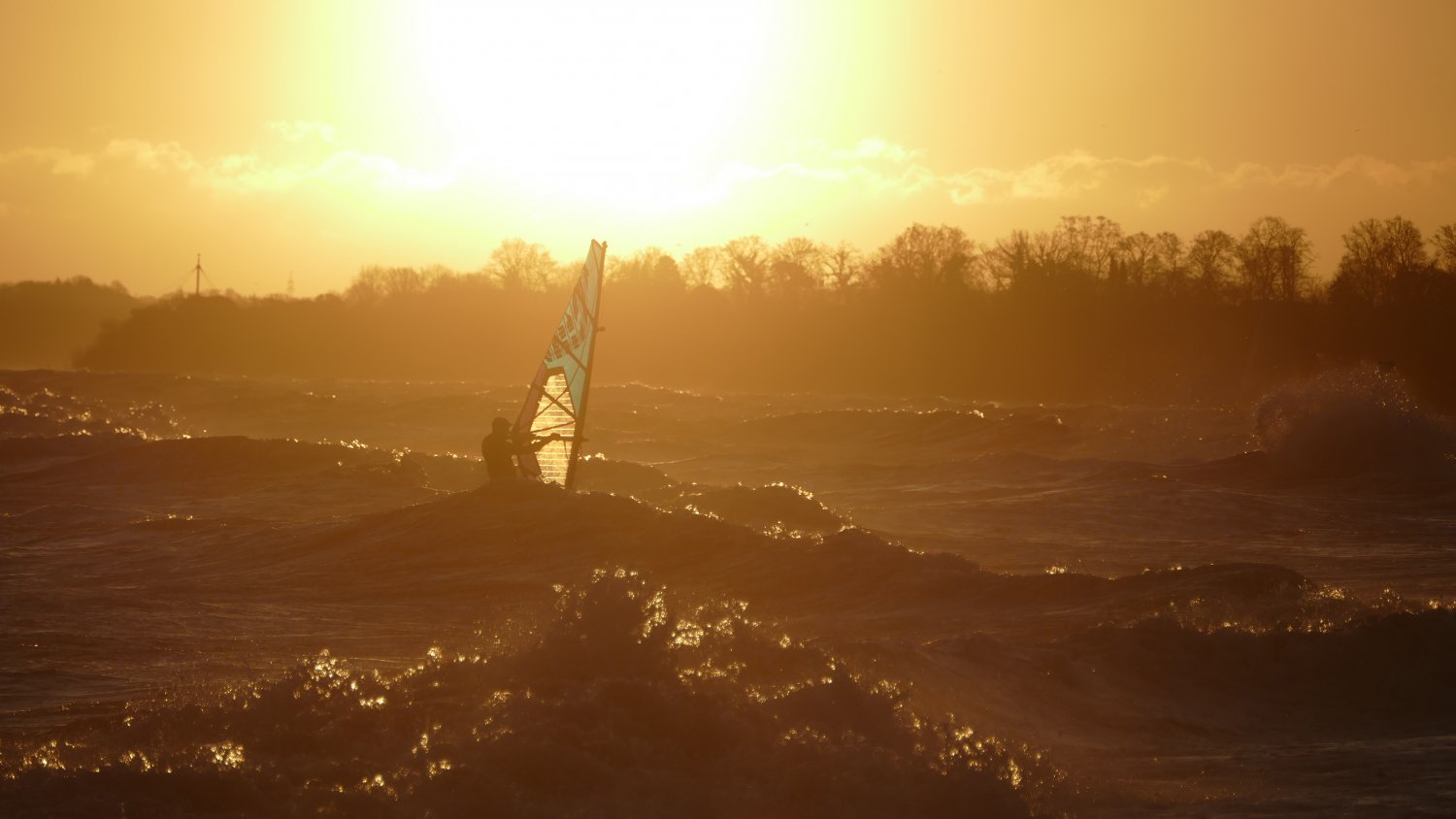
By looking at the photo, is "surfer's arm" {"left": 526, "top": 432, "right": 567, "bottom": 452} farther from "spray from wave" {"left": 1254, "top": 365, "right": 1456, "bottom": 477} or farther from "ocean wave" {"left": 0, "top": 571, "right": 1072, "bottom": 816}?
"spray from wave" {"left": 1254, "top": 365, "right": 1456, "bottom": 477}

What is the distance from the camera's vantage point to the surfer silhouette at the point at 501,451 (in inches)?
593

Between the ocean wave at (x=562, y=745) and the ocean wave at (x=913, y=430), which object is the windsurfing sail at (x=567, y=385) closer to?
the ocean wave at (x=562, y=745)

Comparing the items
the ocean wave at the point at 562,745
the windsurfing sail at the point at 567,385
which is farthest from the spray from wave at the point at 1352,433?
the ocean wave at the point at 562,745

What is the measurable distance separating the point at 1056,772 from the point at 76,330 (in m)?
102

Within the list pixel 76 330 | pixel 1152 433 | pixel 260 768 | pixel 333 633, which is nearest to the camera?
pixel 260 768

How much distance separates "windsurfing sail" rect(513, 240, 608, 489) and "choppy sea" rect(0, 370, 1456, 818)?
5.69ft

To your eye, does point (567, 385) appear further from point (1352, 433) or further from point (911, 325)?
point (911, 325)

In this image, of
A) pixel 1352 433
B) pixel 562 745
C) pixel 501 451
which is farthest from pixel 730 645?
pixel 1352 433

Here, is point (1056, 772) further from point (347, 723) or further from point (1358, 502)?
point (1358, 502)

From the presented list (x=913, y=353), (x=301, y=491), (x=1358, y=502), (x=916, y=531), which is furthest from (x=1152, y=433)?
(x=913, y=353)

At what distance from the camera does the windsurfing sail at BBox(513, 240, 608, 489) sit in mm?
16906

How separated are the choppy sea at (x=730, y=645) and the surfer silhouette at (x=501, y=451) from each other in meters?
0.32

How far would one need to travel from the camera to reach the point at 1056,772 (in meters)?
6.00

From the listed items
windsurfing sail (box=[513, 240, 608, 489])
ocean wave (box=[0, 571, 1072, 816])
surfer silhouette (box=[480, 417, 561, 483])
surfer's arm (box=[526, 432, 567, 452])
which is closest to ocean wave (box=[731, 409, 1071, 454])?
windsurfing sail (box=[513, 240, 608, 489])
